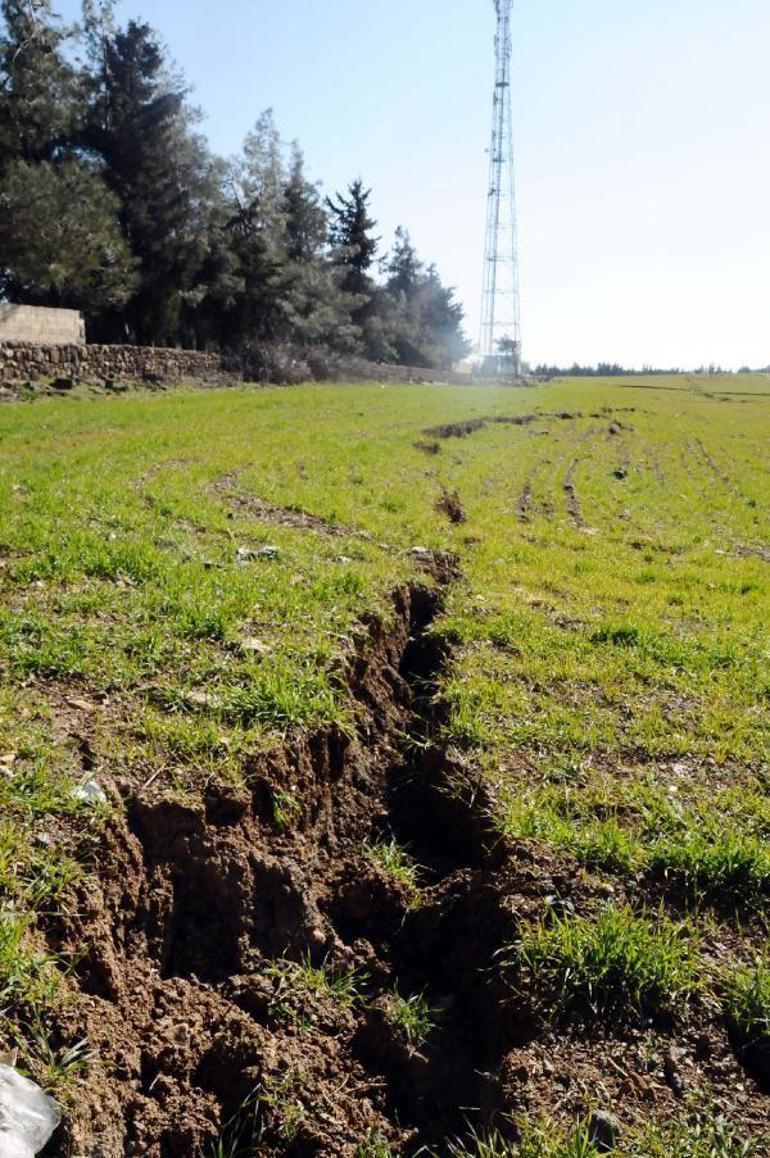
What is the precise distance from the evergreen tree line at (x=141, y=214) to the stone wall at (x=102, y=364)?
11.8ft

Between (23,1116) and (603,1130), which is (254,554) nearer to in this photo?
(23,1116)

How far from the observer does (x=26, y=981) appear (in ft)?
7.86

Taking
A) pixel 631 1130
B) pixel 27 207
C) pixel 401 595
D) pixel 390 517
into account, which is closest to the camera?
pixel 631 1130

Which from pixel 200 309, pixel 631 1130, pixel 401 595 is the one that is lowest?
pixel 631 1130

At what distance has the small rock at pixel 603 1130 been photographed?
2258mm

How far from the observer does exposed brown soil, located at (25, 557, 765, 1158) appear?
243 centimetres

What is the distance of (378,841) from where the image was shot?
12.9ft

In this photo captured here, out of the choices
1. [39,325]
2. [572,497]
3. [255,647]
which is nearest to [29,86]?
[39,325]

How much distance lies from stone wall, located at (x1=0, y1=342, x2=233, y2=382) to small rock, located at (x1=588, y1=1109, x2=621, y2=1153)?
20.5 metres

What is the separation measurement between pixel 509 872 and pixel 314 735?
4.20 feet

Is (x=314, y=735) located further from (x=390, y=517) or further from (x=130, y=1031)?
(x=390, y=517)

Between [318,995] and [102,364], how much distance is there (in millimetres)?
23253

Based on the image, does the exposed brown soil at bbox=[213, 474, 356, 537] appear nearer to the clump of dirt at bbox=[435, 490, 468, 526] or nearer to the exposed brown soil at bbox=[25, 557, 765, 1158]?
the clump of dirt at bbox=[435, 490, 468, 526]

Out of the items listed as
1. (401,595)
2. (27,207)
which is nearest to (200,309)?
(27,207)
